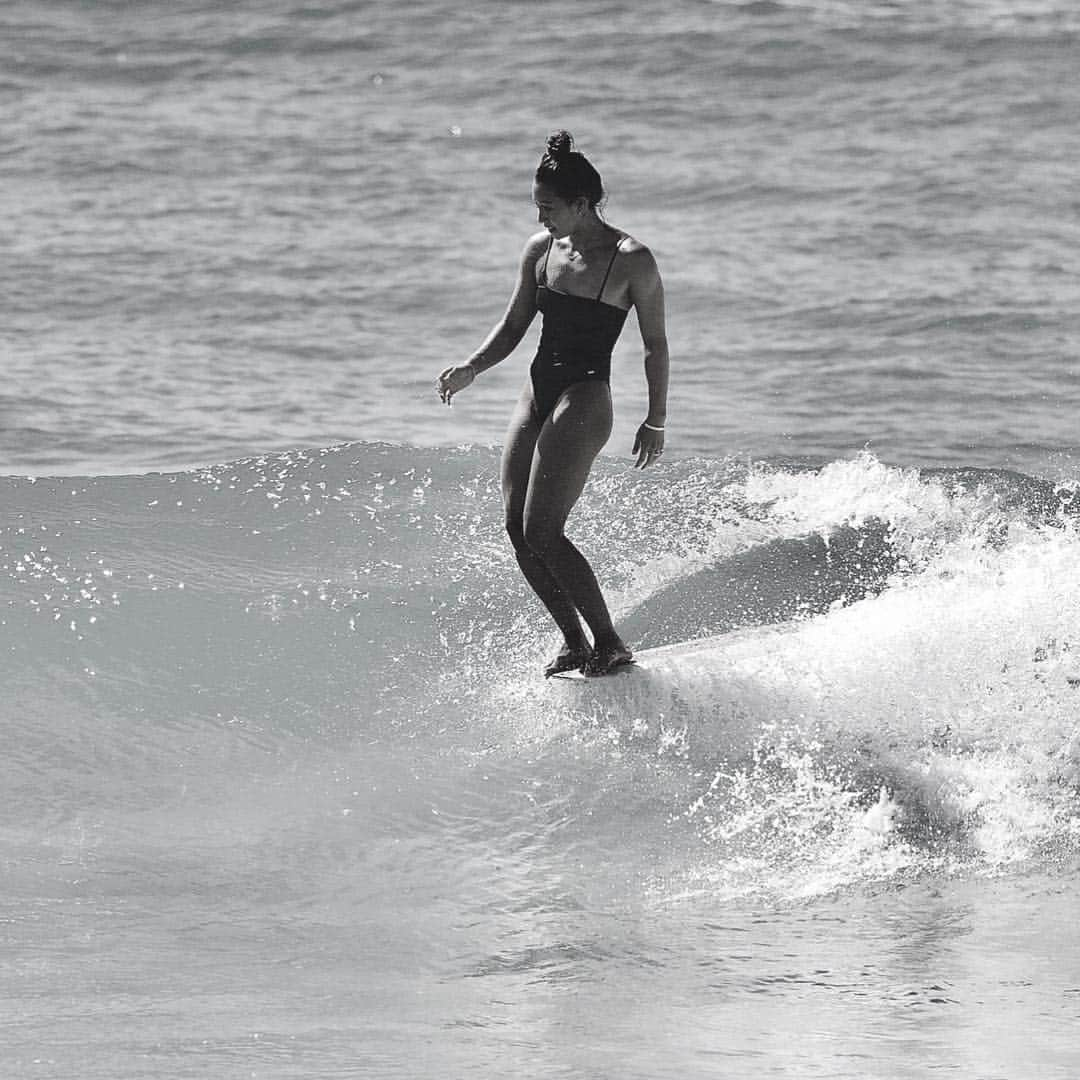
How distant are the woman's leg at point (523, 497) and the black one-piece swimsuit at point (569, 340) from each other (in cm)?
7

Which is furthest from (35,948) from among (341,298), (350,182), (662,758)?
(350,182)

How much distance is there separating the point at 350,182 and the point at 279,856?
1195 cm

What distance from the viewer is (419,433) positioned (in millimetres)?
10586

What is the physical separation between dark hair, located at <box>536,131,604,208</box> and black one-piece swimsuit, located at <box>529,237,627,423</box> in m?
0.32

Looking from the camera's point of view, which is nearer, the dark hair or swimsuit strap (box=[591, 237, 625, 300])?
the dark hair

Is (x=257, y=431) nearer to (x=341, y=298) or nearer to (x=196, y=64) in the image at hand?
(x=341, y=298)

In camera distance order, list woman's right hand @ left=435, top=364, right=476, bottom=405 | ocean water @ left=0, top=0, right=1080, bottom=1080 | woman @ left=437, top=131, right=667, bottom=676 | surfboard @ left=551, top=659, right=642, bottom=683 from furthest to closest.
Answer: surfboard @ left=551, top=659, right=642, bottom=683 → woman's right hand @ left=435, top=364, right=476, bottom=405 → woman @ left=437, top=131, right=667, bottom=676 → ocean water @ left=0, top=0, right=1080, bottom=1080

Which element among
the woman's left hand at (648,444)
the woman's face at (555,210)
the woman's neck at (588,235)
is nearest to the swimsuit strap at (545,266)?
the woman's neck at (588,235)

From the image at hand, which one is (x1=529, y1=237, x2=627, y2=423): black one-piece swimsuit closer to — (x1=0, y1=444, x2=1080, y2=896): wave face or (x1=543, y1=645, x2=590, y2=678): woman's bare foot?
(x1=543, y1=645, x2=590, y2=678): woman's bare foot

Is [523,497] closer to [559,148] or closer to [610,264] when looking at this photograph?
[610,264]

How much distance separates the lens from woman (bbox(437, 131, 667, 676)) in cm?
545

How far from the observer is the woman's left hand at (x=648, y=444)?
571cm

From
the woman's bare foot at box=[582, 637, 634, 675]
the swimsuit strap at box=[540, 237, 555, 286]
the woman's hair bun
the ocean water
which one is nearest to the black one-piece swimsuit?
the swimsuit strap at box=[540, 237, 555, 286]

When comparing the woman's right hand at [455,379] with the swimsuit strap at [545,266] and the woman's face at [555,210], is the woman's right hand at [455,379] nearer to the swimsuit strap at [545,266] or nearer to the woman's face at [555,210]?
the swimsuit strap at [545,266]
